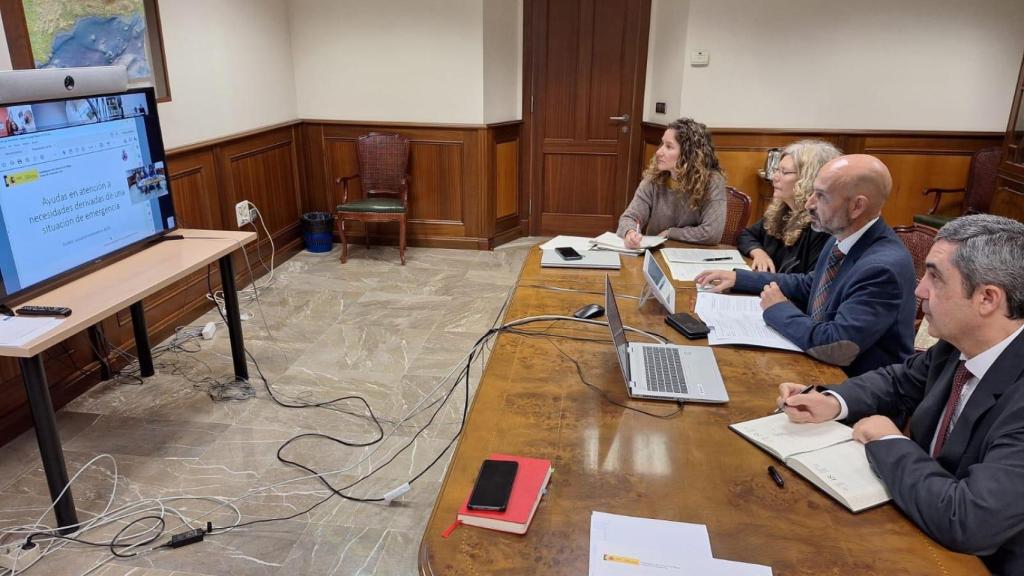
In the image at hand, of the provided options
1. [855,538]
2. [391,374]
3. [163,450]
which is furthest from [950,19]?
[163,450]

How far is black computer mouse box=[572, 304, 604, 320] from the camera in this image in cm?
205

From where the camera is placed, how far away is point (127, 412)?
2930 mm

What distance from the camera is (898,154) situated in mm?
4902

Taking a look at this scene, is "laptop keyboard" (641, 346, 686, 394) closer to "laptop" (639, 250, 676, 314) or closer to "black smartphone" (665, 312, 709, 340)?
"black smartphone" (665, 312, 709, 340)

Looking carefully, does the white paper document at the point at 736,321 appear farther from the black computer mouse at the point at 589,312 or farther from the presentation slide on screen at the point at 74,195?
the presentation slide on screen at the point at 74,195

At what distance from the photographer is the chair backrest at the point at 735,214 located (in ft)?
10.9

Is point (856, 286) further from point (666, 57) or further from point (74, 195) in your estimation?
Result: point (666, 57)

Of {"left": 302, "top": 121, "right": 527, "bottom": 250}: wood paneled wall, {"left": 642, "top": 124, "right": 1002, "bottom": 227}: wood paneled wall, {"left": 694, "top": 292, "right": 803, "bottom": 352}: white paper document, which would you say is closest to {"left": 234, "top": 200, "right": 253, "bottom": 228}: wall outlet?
{"left": 302, "top": 121, "right": 527, "bottom": 250}: wood paneled wall

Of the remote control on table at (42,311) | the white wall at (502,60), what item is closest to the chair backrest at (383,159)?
the white wall at (502,60)

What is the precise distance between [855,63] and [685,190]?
2.60 metres

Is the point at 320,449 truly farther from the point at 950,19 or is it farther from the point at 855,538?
the point at 950,19

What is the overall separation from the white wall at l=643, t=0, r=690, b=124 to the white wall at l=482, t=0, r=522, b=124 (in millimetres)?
1052

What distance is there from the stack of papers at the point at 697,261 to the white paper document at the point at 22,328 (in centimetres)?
205

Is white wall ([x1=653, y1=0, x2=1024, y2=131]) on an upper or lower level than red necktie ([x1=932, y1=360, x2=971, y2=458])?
upper
